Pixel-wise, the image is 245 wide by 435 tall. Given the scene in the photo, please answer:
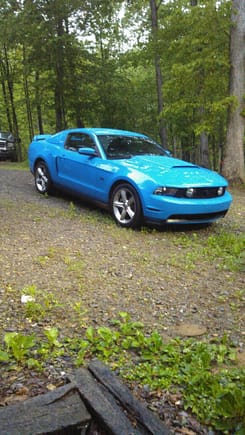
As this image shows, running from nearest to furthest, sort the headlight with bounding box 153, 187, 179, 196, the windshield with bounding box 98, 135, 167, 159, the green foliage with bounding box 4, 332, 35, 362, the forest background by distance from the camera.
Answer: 1. the green foliage with bounding box 4, 332, 35, 362
2. the headlight with bounding box 153, 187, 179, 196
3. the windshield with bounding box 98, 135, 167, 159
4. the forest background

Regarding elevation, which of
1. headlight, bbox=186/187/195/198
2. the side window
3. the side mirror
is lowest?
headlight, bbox=186/187/195/198

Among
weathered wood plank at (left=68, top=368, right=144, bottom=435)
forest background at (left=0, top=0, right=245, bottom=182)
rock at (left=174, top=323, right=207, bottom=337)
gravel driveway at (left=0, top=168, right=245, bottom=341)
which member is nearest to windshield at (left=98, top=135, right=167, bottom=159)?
gravel driveway at (left=0, top=168, right=245, bottom=341)

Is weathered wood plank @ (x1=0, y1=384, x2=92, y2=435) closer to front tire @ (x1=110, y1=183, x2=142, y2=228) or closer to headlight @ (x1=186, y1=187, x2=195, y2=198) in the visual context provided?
front tire @ (x1=110, y1=183, x2=142, y2=228)

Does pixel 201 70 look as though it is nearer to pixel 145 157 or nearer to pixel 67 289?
pixel 145 157

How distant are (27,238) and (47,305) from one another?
6.85 feet

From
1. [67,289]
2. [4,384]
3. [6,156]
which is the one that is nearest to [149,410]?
[4,384]

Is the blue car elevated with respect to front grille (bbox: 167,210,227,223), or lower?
elevated

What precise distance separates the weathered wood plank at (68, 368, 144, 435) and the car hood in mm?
3689

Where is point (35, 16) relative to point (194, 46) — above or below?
above

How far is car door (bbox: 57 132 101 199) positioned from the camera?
21.4 feet

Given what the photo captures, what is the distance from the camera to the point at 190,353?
2.60 metres

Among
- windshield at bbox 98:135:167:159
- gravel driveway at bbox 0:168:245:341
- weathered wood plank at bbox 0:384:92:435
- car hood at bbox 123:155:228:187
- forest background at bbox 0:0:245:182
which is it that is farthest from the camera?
forest background at bbox 0:0:245:182

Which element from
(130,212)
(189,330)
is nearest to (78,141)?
(130,212)

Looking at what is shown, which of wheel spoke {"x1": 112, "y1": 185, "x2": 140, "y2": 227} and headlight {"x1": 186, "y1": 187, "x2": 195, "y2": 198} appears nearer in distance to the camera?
headlight {"x1": 186, "y1": 187, "x2": 195, "y2": 198}
